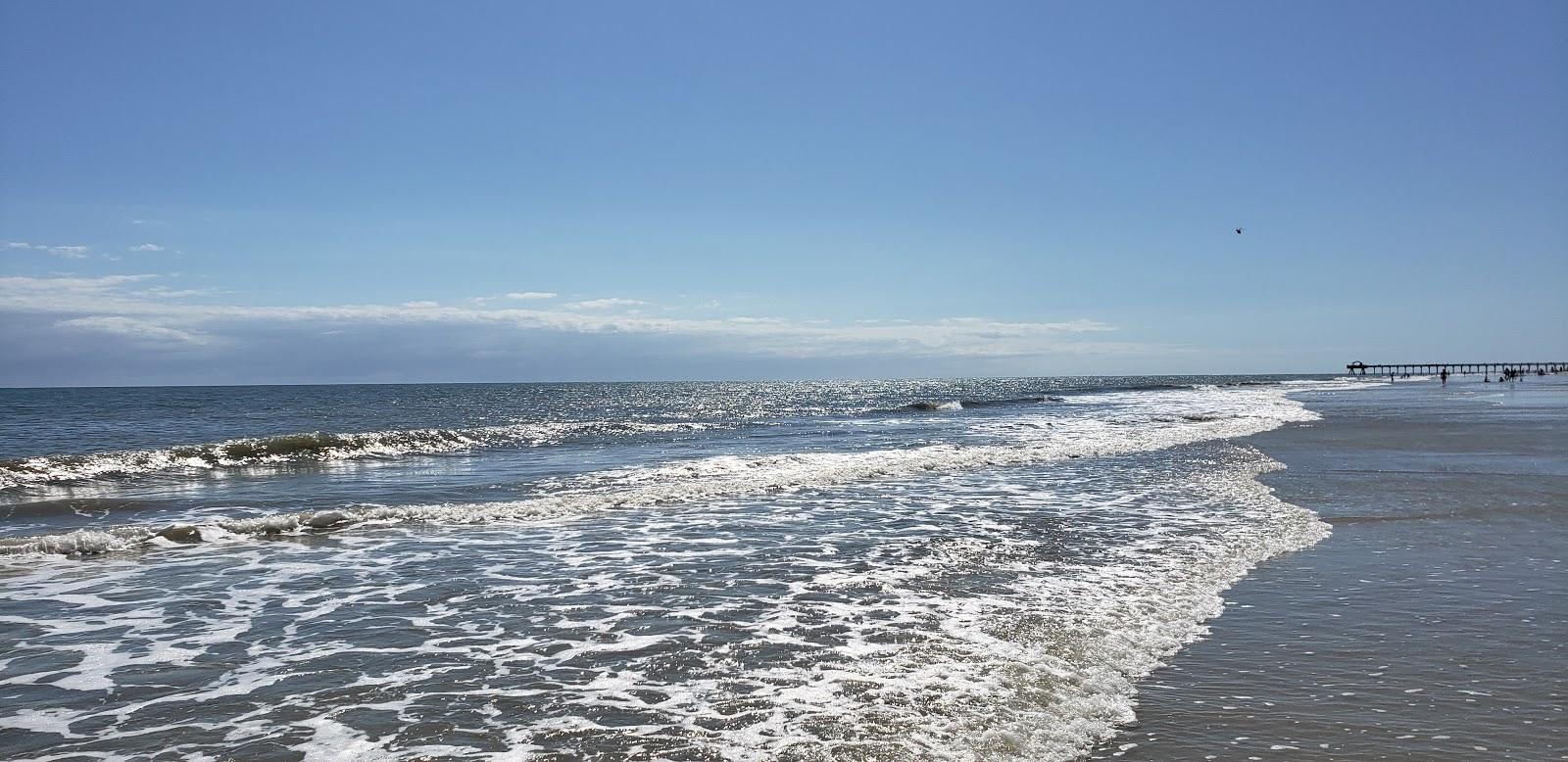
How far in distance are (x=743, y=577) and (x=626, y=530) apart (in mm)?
4550

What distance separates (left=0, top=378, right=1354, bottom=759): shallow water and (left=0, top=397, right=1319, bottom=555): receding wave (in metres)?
0.17

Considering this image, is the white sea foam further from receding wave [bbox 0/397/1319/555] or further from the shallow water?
receding wave [bbox 0/397/1319/555]

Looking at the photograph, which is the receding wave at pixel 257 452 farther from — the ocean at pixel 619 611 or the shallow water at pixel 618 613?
the shallow water at pixel 618 613

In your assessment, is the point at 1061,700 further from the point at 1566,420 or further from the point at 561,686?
the point at 1566,420

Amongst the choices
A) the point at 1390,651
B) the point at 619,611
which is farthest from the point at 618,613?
the point at 1390,651

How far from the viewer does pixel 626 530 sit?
14664 millimetres

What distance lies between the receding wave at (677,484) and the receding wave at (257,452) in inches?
512

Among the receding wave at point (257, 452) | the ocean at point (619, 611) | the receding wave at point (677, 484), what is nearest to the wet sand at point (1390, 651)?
the ocean at point (619, 611)

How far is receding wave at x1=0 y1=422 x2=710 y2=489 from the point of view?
25891 millimetres

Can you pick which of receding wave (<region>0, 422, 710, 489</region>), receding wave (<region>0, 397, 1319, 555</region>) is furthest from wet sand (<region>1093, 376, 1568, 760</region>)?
receding wave (<region>0, 422, 710, 489</region>)

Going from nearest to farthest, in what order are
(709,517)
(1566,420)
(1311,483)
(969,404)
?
1. (709,517)
2. (1311,483)
3. (1566,420)
4. (969,404)

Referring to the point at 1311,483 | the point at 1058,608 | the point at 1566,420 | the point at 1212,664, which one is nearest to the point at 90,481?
the point at 1058,608

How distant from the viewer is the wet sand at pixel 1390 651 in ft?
18.1

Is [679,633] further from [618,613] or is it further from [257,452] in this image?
→ [257,452]
